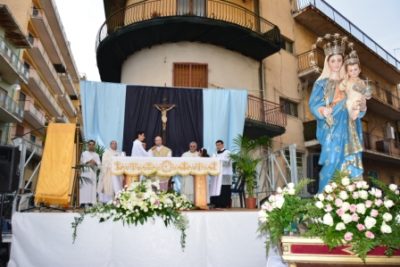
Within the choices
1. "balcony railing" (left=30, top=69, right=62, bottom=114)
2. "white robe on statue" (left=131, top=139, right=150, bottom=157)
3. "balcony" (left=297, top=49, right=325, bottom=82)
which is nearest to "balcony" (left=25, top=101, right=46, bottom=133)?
"balcony railing" (left=30, top=69, right=62, bottom=114)

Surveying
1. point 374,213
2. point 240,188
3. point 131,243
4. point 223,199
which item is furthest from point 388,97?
point 374,213

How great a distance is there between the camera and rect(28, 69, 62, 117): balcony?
74.6 feet

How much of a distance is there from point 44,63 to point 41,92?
2145mm

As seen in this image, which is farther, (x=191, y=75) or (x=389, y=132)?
(x=389, y=132)

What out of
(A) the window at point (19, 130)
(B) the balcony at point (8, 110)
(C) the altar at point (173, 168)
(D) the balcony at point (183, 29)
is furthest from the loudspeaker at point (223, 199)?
(A) the window at point (19, 130)

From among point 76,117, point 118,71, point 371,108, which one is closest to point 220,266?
point 118,71

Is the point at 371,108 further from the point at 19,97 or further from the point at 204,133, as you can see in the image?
the point at 19,97

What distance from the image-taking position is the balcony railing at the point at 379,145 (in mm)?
17266

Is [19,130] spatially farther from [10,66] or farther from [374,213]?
[374,213]

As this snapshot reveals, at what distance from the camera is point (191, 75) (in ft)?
39.3

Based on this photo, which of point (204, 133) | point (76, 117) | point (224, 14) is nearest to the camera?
point (204, 133)

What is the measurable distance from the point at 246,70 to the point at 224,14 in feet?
7.46

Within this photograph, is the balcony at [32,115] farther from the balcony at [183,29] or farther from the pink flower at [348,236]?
the pink flower at [348,236]

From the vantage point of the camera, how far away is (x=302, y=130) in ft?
49.8
